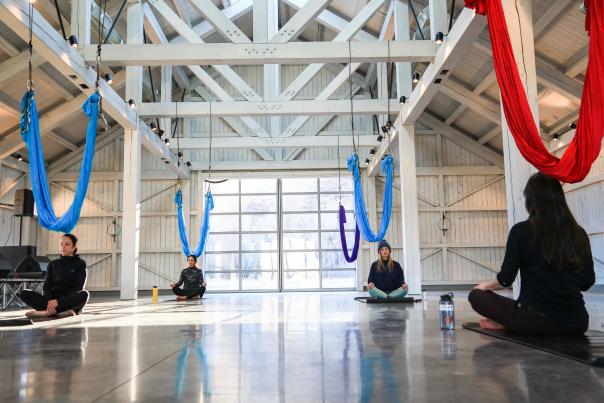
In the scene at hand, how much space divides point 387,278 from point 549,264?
483 cm

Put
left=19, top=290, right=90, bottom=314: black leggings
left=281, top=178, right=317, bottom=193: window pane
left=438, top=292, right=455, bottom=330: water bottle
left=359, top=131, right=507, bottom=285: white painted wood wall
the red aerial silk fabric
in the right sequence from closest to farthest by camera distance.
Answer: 1. the red aerial silk fabric
2. left=438, top=292, right=455, bottom=330: water bottle
3. left=19, top=290, right=90, bottom=314: black leggings
4. left=359, top=131, right=507, bottom=285: white painted wood wall
5. left=281, top=178, right=317, bottom=193: window pane

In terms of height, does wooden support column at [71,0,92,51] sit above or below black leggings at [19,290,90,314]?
above

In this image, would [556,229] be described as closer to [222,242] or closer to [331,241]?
[331,241]

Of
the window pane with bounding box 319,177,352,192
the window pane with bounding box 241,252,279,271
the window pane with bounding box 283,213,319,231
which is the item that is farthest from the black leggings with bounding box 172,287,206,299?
the window pane with bounding box 319,177,352,192

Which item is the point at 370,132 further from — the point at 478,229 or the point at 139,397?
the point at 139,397

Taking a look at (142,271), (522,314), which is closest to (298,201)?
(142,271)

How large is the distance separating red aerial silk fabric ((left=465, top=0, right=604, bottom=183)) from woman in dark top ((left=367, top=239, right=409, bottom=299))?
362cm

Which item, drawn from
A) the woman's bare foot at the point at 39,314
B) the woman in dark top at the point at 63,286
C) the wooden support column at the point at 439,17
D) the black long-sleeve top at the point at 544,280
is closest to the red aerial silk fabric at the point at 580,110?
the black long-sleeve top at the point at 544,280

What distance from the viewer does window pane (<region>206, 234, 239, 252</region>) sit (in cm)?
1588

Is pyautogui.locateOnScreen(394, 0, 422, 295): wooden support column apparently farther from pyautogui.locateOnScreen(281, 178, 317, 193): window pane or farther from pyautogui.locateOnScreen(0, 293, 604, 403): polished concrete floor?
pyautogui.locateOnScreen(281, 178, 317, 193): window pane

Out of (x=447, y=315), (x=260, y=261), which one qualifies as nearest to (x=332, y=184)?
(x=260, y=261)

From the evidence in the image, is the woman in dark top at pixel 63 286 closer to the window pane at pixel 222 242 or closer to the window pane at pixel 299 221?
the window pane at pixel 222 242

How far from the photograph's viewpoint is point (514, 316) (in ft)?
10.2

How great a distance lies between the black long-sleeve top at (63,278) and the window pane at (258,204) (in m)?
10.7
